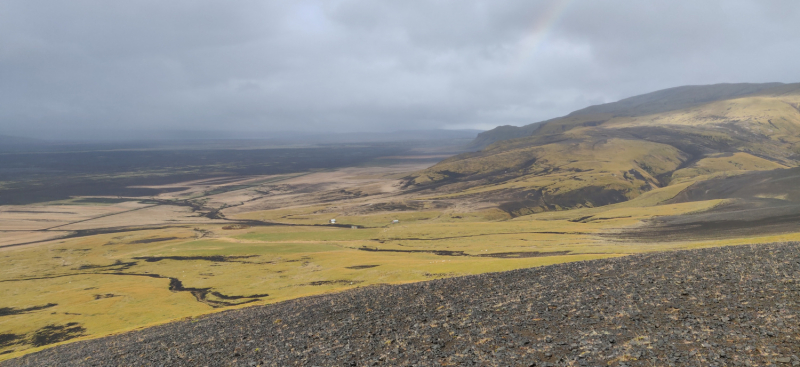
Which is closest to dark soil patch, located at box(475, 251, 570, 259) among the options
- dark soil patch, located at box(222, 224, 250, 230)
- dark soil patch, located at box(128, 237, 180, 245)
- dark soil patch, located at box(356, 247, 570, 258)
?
dark soil patch, located at box(356, 247, 570, 258)

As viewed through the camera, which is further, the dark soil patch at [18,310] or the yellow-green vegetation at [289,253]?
the dark soil patch at [18,310]

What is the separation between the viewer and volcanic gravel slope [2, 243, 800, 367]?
17.8 metres

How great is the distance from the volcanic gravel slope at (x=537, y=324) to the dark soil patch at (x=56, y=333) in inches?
561

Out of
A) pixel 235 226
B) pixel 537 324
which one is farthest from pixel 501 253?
pixel 235 226

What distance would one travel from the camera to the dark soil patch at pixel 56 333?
1940 inches

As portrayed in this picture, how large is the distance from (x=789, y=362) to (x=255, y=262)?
99.1 metres

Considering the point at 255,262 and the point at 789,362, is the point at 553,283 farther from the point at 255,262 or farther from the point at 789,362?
the point at 255,262

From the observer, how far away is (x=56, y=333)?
5203 centimetres

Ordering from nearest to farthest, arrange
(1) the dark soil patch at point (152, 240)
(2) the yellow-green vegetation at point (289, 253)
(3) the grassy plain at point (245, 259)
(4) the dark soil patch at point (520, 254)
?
(3) the grassy plain at point (245, 259)
(2) the yellow-green vegetation at point (289, 253)
(4) the dark soil patch at point (520, 254)
(1) the dark soil patch at point (152, 240)

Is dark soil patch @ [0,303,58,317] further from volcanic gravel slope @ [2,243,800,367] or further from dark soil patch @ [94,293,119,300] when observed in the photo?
volcanic gravel slope @ [2,243,800,367]

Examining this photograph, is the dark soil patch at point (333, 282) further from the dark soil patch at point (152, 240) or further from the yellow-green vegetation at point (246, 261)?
the dark soil patch at point (152, 240)

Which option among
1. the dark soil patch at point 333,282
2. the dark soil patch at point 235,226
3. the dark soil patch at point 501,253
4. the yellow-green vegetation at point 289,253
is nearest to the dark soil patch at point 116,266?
the yellow-green vegetation at point 289,253

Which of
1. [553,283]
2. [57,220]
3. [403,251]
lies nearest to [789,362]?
[553,283]

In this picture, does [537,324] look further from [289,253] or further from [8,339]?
[289,253]
